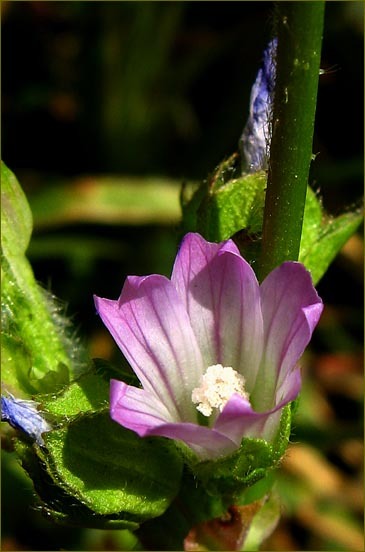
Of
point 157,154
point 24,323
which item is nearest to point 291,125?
point 24,323

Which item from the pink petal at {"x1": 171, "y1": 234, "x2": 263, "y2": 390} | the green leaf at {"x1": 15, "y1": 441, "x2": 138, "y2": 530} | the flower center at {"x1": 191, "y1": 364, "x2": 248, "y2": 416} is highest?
the pink petal at {"x1": 171, "y1": 234, "x2": 263, "y2": 390}

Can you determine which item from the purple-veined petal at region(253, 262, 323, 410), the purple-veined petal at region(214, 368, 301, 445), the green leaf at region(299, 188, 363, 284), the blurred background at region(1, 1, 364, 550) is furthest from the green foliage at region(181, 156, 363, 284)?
the blurred background at region(1, 1, 364, 550)

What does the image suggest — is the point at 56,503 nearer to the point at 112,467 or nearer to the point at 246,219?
the point at 112,467

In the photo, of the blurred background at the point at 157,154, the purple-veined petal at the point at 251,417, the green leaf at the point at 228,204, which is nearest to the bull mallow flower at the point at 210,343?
the purple-veined petal at the point at 251,417

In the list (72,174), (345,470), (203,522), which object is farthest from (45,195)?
(203,522)

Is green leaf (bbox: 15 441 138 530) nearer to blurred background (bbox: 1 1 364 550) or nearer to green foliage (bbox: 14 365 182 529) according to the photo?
green foliage (bbox: 14 365 182 529)

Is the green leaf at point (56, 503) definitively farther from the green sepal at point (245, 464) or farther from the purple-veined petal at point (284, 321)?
the purple-veined petal at point (284, 321)
